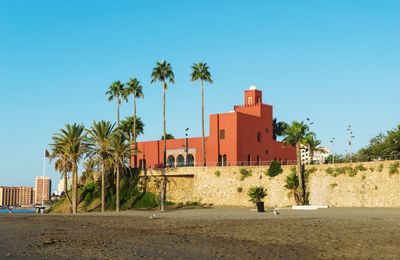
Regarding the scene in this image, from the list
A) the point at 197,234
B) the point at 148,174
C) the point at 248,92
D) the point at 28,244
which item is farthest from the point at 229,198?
the point at 28,244

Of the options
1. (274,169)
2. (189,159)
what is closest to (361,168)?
(274,169)

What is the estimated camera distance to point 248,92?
252ft

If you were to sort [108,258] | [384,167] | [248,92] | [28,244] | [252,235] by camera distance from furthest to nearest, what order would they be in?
[248,92] → [384,167] → [252,235] → [28,244] → [108,258]

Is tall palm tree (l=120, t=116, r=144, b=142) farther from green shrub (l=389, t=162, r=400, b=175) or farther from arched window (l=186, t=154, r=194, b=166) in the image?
green shrub (l=389, t=162, r=400, b=175)

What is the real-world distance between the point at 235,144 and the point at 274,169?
9311 mm

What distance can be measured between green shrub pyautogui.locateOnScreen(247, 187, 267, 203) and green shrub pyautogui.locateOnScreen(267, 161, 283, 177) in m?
2.27

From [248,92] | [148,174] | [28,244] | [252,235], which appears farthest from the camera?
[248,92]

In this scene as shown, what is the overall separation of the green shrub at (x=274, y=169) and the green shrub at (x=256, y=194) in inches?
89.3

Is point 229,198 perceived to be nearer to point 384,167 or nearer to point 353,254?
point 384,167

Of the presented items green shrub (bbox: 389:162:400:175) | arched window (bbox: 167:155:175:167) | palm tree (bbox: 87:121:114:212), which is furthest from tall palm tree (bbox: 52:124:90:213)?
green shrub (bbox: 389:162:400:175)

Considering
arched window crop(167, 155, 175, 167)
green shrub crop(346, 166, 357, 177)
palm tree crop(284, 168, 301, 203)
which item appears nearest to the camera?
green shrub crop(346, 166, 357, 177)

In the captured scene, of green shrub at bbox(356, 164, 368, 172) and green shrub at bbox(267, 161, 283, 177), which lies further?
green shrub at bbox(267, 161, 283, 177)

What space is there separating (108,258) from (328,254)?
7.03 m

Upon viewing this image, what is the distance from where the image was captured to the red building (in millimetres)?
68562
